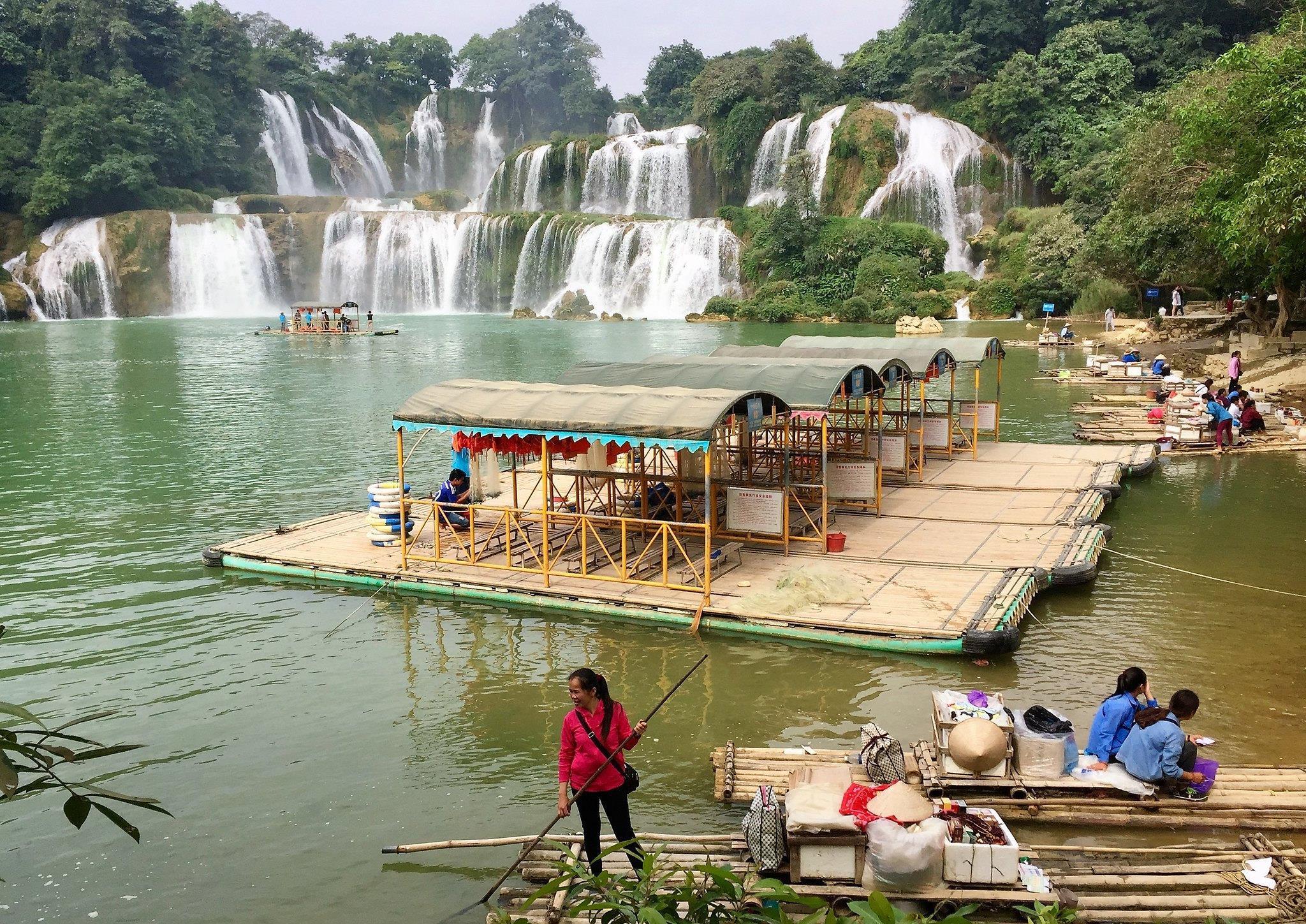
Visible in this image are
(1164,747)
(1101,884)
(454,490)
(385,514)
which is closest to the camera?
(1101,884)

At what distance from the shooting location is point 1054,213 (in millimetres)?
54562

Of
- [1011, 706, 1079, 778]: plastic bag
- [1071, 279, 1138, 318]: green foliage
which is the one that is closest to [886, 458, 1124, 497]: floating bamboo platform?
[1011, 706, 1079, 778]: plastic bag

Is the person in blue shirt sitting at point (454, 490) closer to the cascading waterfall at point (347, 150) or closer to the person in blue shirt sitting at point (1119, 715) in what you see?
the person in blue shirt sitting at point (1119, 715)

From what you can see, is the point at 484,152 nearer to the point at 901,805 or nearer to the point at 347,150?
the point at 347,150

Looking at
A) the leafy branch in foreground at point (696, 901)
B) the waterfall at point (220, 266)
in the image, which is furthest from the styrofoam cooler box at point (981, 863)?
the waterfall at point (220, 266)

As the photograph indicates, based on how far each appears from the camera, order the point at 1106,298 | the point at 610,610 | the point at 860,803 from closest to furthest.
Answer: the point at 860,803 → the point at 610,610 → the point at 1106,298

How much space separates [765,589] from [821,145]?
2303 inches

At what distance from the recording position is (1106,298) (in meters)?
49.5

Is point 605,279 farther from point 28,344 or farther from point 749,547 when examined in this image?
point 749,547

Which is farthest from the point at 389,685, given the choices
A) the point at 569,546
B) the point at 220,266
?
the point at 220,266

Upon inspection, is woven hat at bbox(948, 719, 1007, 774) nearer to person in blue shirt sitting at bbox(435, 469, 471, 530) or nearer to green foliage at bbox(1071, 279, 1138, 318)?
person in blue shirt sitting at bbox(435, 469, 471, 530)

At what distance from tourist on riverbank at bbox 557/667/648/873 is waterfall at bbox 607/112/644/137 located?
87.4 m

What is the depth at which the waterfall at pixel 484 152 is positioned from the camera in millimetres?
104375

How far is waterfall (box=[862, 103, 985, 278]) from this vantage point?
203ft
